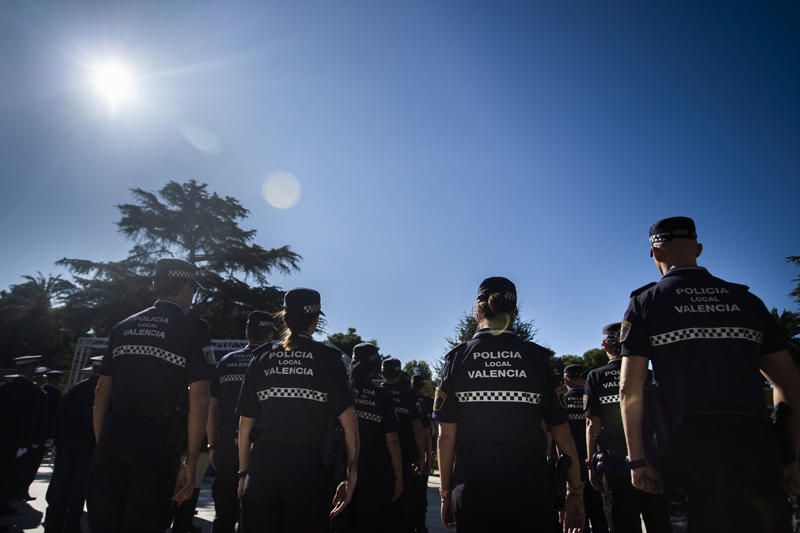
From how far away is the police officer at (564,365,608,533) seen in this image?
5.76m

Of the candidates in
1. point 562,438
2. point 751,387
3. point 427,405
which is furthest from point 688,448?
point 427,405

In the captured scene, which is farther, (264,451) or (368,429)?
(368,429)

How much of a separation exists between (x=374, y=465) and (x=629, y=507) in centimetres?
263

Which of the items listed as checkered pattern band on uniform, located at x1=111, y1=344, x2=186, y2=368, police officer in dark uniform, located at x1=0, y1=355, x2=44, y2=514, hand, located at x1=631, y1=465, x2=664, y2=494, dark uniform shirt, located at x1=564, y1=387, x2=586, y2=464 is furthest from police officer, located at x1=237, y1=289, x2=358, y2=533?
police officer in dark uniform, located at x1=0, y1=355, x2=44, y2=514

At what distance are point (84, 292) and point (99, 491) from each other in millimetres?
25749

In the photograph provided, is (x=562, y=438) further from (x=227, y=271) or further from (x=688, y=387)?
(x=227, y=271)

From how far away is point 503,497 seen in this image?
2.64 m

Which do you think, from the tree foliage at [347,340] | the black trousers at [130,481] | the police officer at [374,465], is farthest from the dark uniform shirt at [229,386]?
the tree foliage at [347,340]

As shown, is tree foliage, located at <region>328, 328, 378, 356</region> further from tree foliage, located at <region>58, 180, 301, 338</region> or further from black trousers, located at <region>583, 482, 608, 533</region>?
black trousers, located at <region>583, 482, 608, 533</region>

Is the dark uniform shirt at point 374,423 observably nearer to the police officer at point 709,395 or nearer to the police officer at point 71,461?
the police officer at point 709,395

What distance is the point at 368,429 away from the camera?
5246mm

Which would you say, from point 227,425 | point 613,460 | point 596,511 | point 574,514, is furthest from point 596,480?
point 227,425

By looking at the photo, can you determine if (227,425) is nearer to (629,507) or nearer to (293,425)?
(293,425)

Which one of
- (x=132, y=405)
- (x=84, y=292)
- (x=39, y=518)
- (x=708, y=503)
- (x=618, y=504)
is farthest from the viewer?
(x=84, y=292)
